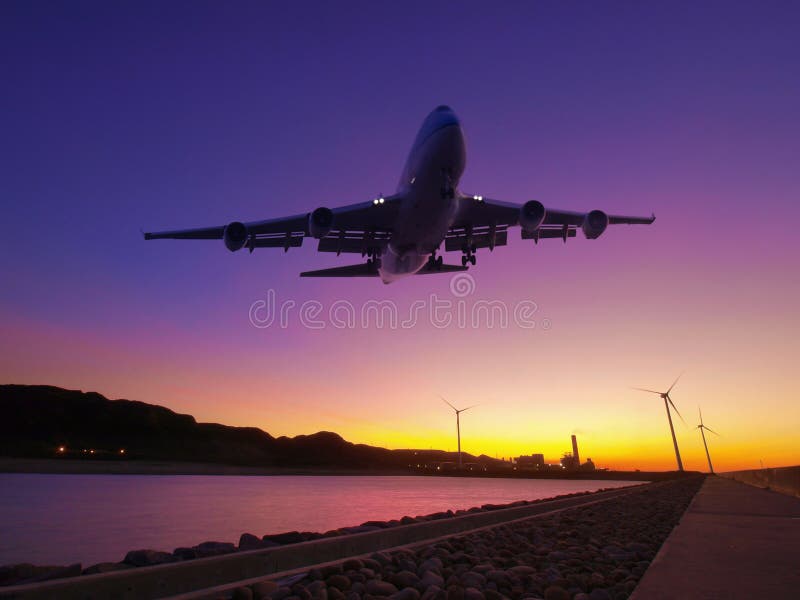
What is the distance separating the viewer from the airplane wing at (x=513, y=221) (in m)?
25.2

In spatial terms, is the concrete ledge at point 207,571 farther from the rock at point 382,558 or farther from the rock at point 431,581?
the rock at point 431,581

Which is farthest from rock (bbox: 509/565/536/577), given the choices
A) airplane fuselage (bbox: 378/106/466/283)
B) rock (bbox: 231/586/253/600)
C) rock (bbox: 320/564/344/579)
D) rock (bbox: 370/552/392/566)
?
airplane fuselage (bbox: 378/106/466/283)

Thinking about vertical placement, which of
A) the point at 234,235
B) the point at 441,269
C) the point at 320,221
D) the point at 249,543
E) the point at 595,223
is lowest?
the point at 249,543

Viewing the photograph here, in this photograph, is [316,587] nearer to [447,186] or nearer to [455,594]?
[455,594]

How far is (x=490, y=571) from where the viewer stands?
591cm

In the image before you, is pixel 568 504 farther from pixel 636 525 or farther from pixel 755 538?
pixel 755 538

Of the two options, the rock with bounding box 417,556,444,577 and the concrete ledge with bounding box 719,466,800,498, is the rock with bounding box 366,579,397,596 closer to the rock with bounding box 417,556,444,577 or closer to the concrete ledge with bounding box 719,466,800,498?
the rock with bounding box 417,556,444,577

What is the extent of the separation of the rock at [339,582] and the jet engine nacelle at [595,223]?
23278 mm

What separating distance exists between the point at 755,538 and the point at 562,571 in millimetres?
3759

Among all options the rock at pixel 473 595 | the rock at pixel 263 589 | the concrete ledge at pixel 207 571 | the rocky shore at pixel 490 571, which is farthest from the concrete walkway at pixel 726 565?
the concrete ledge at pixel 207 571

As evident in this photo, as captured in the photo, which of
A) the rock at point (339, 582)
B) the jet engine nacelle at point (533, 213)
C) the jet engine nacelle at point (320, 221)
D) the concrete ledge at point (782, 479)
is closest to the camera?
the rock at point (339, 582)

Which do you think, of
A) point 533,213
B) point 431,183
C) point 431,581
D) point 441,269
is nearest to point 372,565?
point 431,581

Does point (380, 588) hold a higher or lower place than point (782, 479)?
lower

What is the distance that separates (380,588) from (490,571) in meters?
1.57
